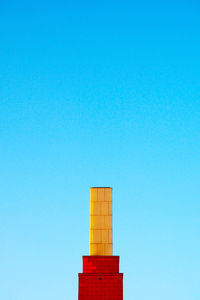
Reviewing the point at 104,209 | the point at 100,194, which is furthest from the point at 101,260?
the point at 100,194

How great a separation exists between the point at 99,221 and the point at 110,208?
134 centimetres

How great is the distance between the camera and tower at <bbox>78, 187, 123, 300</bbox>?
151 feet

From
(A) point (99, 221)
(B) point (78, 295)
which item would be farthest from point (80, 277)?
(A) point (99, 221)

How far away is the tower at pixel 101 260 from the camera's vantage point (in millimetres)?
46000

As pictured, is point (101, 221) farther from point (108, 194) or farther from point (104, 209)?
point (108, 194)

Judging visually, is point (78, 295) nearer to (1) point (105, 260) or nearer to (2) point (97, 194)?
(1) point (105, 260)

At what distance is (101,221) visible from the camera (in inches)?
1917

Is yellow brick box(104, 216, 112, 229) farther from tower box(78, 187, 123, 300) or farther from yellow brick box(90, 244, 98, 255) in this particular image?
yellow brick box(90, 244, 98, 255)

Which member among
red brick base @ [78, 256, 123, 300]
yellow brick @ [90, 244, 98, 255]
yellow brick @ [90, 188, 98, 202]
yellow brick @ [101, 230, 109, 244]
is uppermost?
yellow brick @ [90, 188, 98, 202]

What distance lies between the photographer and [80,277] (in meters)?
46.3

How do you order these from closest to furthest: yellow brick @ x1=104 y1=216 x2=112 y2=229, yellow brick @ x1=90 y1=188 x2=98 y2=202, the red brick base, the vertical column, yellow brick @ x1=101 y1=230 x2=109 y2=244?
the red brick base < the vertical column < yellow brick @ x1=101 y1=230 x2=109 y2=244 < yellow brick @ x1=104 y1=216 x2=112 y2=229 < yellow brick @ x1=90 y1=188 x2=98 y2=202

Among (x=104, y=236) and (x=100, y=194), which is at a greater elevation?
(x=100, y=194)

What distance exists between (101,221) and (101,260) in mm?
3156

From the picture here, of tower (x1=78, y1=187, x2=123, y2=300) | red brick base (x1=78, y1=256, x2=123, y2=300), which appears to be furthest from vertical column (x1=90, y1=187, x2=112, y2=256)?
red brick base (x1=78, y1=256, x2=123, y2=300)
